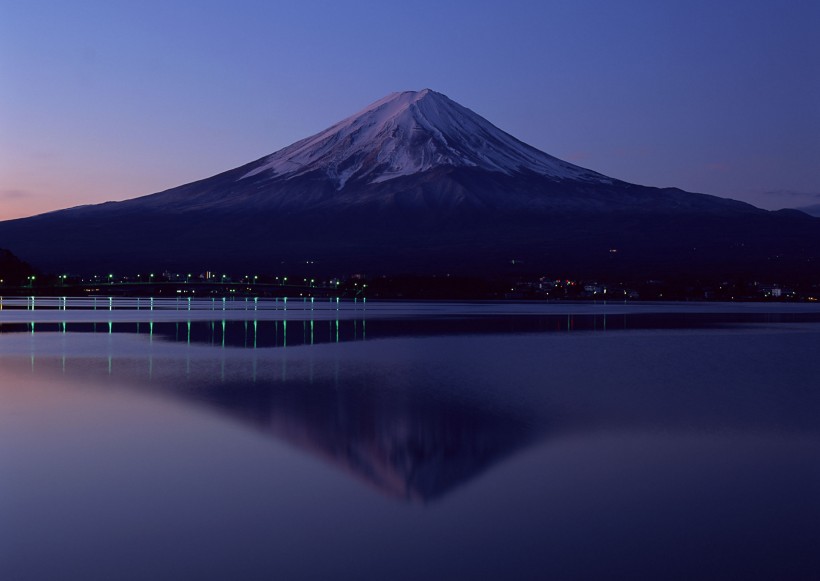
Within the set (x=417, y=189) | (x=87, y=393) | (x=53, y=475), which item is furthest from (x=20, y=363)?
(x=417, y=189)

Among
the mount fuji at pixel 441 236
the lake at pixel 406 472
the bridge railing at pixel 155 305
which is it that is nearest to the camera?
the lake at pixel 406 472

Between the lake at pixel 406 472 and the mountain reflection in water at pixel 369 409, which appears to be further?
the mountain reflection in water at pixel 369 409

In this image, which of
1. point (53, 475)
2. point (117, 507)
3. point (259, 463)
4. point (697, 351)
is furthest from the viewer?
point (697, 351)

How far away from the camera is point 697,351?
87.6 feet

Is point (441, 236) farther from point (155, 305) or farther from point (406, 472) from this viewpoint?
point (406, 472)

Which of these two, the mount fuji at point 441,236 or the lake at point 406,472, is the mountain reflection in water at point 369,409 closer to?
the lake at point 406,472

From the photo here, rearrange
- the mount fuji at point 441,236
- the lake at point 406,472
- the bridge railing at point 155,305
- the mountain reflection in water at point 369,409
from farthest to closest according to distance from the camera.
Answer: the mount fuji at point 441,236 → the bridge railing at point 155,305 → the mountain reflection in water at point 369,409 → the lake at point 406,472

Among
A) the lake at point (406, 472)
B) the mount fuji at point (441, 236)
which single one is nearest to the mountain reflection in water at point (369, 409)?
the lake at point (406, 472)

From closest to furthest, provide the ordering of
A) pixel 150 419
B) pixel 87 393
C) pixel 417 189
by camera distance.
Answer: pixel 150 419 → pixel 87 393 → pixel 417 189

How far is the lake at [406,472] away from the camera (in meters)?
6.80

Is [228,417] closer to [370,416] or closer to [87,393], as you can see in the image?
[370,416]

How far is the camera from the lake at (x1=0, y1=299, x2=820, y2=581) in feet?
22.3

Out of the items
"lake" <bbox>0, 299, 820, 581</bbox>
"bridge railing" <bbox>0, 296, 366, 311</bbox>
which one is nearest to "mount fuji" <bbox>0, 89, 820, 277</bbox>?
"bridge railing" <bbox>0, 296, 366, 311</bbox>

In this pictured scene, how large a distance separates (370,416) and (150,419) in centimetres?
288
